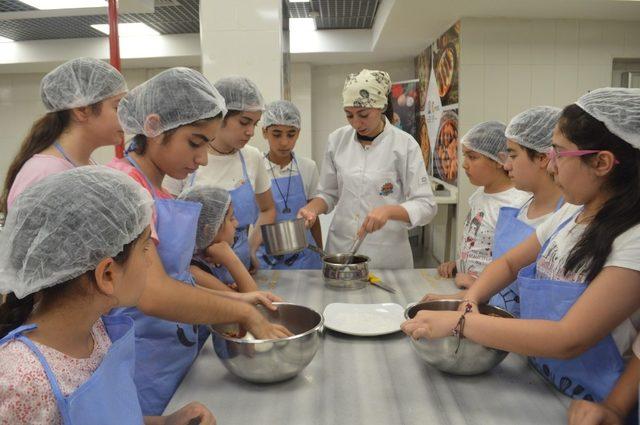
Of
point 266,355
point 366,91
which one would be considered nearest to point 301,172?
point 366,91

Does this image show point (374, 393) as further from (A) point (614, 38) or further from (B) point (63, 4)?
(A) point (614, 38)

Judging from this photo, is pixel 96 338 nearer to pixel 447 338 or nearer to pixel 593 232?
pixel 447 338

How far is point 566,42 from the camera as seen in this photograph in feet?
12.3

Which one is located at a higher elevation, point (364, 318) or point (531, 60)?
point (531, 60)

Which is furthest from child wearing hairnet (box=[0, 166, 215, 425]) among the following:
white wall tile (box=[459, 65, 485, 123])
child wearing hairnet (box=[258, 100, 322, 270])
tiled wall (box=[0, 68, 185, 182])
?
tiled wall (box=[0, 68, 185, 182])

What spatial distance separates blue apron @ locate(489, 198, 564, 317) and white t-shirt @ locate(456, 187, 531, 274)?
0.22 metres

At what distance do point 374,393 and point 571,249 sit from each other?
54 cm

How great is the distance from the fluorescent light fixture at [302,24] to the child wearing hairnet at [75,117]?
10.7 ft

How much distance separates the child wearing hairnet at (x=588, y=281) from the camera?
37.5 inches

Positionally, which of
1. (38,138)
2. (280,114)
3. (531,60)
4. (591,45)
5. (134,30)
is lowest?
(38,138)

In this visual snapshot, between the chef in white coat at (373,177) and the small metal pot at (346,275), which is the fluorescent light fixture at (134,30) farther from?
the small metal pot at (346,275)

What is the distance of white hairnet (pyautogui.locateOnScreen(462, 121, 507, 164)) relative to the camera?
1918mm

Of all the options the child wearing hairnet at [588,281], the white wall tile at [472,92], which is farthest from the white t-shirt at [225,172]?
the white wall tile at [472,92]

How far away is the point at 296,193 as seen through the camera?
2639mm
